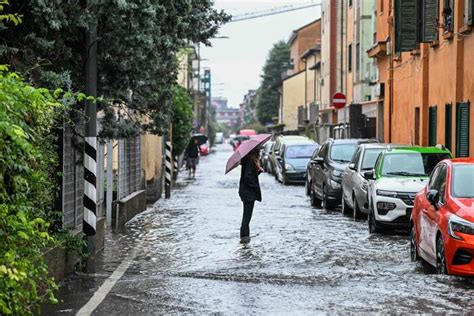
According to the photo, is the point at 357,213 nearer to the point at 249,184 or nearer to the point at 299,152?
the point at 249,184

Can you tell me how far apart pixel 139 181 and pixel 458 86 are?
7.99 metres

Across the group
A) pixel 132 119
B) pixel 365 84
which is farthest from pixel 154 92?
pixel 365 84

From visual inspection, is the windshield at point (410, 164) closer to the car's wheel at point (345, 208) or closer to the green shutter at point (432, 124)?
→ the car's wheel at point (345, 208)

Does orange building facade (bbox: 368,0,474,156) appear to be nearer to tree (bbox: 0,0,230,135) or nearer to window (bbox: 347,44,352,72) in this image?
tree (bbox: 0,0,230,135)

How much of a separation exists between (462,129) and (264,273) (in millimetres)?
11685

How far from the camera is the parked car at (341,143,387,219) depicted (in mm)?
19359

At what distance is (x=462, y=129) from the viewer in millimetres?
22219

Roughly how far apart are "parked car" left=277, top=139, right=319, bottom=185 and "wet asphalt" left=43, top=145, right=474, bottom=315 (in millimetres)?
15958

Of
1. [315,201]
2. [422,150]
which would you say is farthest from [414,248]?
[315,201]

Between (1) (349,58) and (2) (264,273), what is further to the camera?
(1) (349,58)

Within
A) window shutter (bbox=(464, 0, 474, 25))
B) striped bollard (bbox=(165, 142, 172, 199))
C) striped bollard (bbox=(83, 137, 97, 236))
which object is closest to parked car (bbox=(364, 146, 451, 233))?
window shutter (bbox=(464, 0, 474, 25))

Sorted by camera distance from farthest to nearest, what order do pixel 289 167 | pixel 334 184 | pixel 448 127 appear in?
pixel 289 167, pixel 448 127, pixel 334 184


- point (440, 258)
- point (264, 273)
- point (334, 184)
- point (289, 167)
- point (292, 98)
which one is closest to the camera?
point (440, 258)

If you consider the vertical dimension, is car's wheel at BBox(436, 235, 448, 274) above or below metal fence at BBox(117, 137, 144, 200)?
below
